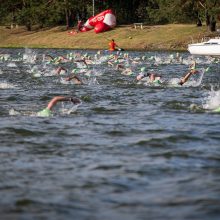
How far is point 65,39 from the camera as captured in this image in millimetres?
85188

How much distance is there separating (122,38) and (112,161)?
229 ft

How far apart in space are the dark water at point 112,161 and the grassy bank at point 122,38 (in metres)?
54.9

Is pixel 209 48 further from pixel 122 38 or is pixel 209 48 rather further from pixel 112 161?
pixel 112 161

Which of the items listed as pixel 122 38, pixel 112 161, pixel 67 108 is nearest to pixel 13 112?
pixel 67 108

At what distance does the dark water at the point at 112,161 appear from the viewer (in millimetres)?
8555

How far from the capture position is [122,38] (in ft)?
263

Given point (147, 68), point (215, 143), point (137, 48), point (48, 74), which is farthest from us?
point (137, 48)

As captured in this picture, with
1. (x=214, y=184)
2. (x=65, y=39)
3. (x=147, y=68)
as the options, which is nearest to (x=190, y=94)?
(x=214, y=184)

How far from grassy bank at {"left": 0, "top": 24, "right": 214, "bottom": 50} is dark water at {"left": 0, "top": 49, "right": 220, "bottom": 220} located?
54884 millimetres

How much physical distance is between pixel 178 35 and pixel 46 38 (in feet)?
67.4

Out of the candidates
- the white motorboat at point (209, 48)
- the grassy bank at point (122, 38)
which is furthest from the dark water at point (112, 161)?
the grassy bank at point (122, 38)

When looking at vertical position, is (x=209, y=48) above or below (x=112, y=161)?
above

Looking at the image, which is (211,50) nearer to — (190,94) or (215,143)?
(190,94)

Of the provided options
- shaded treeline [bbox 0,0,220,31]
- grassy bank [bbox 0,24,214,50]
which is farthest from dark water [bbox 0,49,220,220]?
shaded treeline [bbox 0,0,220,31]
